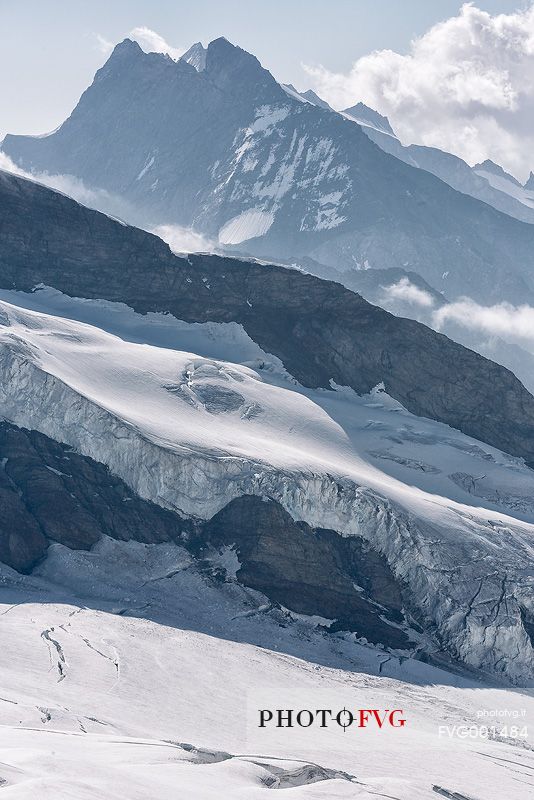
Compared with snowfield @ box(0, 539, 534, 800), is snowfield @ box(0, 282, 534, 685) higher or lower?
higher

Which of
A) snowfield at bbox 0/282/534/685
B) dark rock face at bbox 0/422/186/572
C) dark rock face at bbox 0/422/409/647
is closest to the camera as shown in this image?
dark rock face at bbox 0/422/409/647

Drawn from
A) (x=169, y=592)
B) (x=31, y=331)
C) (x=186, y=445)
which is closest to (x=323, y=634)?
(x=169, y=592)

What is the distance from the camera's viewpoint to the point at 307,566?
133375mm

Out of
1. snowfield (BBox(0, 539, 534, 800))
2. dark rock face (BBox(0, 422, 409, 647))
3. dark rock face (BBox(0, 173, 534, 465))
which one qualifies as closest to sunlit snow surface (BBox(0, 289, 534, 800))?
snowfield (BBox(0, 539, 534, 800))

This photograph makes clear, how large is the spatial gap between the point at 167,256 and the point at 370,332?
3661 cm

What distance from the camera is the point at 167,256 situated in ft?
643

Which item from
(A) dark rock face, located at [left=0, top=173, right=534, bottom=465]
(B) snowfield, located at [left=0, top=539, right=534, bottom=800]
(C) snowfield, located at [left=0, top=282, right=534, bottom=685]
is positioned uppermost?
(A) dark rock face, located at [left=0, top=173, right=534, bottom=465]

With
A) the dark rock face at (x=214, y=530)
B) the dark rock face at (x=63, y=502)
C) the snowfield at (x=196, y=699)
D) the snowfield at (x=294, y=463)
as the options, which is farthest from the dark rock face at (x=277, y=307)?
the snowfield at (x=196, y=699)

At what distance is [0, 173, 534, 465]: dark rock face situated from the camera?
18700cm

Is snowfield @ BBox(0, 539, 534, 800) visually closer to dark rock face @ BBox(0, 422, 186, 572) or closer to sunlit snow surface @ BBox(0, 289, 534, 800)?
sunlit snow surface @ BBox(0, 289, 534, 800)

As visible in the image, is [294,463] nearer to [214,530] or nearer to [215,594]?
[214,530]

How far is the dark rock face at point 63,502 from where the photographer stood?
129875 millimetres

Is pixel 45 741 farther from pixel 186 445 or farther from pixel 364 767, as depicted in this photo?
pixel 186 445

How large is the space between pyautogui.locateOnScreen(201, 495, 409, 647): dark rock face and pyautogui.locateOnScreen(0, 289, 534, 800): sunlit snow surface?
6.61 ft
